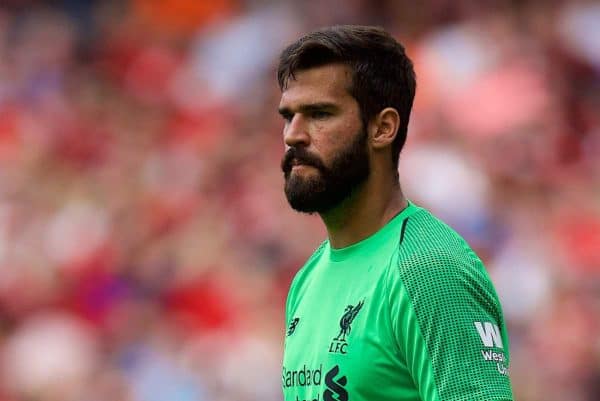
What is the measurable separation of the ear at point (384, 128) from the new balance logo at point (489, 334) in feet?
1.76

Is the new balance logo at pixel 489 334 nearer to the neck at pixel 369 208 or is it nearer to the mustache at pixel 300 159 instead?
the neck at pixel 369 208

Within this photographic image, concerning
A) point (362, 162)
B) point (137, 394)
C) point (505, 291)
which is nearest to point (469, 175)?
point (505, 291)

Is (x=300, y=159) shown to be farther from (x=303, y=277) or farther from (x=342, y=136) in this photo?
(x=303, y=277)

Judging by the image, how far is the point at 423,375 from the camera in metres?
2.17

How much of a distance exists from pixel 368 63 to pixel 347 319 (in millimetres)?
616

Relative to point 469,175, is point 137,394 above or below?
below

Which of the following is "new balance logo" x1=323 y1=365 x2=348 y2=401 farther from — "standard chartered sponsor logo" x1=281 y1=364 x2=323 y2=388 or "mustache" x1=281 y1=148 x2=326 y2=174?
"mustache" x1=281 y1=148 x2=326 y2=174

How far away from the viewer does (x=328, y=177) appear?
2490 millimetres

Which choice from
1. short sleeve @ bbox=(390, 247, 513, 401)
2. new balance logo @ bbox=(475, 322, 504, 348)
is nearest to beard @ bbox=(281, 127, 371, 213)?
short sleeve @ bbox=(390, 247, 513, 401)

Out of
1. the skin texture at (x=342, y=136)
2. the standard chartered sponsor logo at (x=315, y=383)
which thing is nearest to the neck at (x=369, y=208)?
the skin texture at (x=342, y=136)

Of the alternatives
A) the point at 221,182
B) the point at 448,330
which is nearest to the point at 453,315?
the point at 448,330

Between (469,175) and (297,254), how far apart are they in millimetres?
1198

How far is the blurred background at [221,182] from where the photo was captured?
6449mm

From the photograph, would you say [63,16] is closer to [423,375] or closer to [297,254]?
[297,254]
